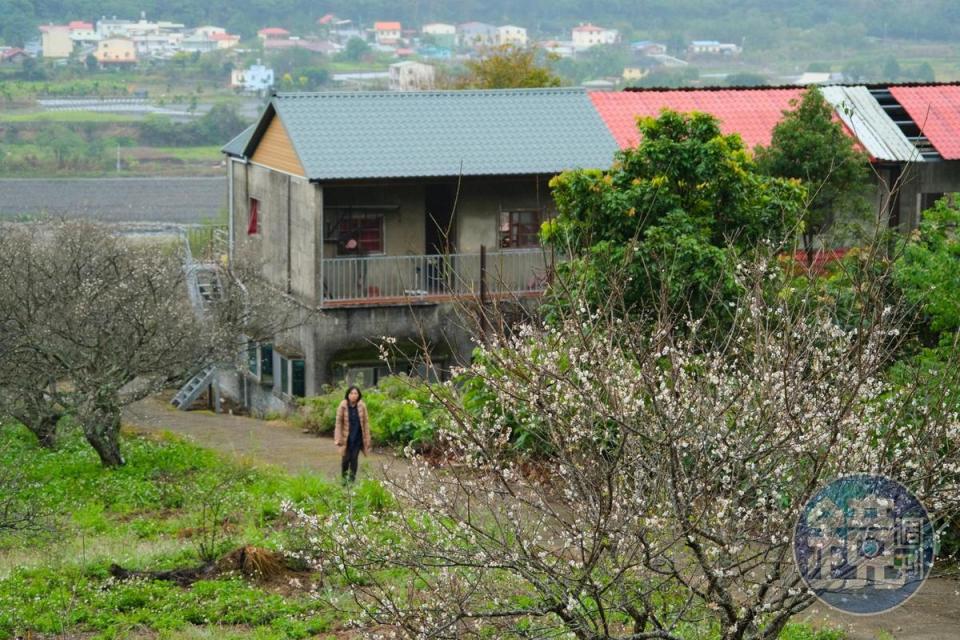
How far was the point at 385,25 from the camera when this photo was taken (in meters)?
162

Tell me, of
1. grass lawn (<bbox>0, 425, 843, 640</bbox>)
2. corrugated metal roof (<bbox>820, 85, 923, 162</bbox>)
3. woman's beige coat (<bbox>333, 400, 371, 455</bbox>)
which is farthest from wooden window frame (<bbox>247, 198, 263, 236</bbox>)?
woman's beige coat (<bbox>333, 400, 371, 455</bbox>)

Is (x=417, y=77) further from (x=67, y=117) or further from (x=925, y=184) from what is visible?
(x=925, y=184)

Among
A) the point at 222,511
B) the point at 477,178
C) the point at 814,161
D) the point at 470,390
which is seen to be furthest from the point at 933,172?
the point at 222,511

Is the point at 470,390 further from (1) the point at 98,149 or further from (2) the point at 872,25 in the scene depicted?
(2) the point at 872,25

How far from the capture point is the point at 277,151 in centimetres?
3067

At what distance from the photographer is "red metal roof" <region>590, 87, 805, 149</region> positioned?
32281 millimetres

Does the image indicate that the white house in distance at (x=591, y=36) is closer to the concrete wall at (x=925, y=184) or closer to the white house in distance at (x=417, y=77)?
the white house in distance at (x=417, y=77)

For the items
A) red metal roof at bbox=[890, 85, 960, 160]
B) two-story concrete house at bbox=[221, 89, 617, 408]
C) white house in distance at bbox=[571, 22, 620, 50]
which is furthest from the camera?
white house in distance at bbox=[571, 22, 620, 50]

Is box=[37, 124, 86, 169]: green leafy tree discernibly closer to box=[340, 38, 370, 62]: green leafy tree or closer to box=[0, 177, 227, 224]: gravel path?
box=[0, 177, 227, 224]: gravel path

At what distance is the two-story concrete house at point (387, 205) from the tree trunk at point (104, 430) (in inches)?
393

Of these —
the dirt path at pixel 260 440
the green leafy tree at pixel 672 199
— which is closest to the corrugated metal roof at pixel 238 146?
the dirt path at pixel 260 440

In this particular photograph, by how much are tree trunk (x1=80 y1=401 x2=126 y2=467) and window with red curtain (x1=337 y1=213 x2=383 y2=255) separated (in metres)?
12.0

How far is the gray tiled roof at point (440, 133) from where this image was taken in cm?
2906

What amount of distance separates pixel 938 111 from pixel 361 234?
14345 millimetres
